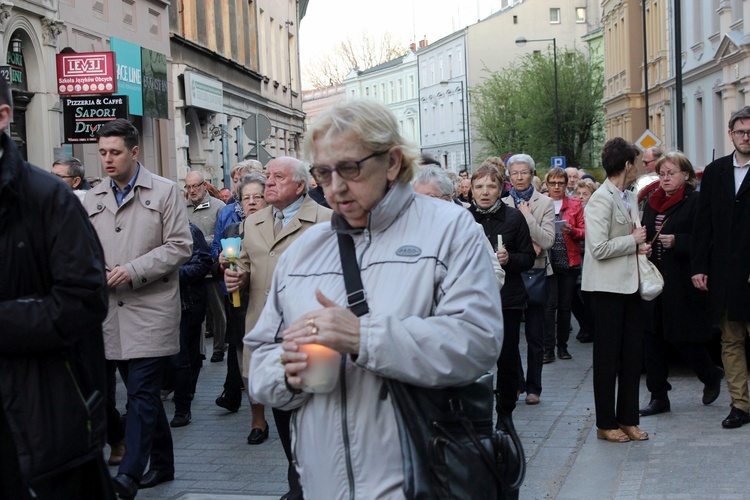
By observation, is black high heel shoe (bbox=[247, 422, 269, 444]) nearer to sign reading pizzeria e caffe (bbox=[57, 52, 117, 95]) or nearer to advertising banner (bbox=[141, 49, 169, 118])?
sign reading pizzeria e caffe (bbox=[57, 52, 117, 95])

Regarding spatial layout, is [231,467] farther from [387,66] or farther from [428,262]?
[387,66]

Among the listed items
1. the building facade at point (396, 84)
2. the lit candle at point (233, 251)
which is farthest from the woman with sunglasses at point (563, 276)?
the building facade at point (396, 84)

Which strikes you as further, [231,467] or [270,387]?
[231,467]

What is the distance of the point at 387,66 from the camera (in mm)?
106875

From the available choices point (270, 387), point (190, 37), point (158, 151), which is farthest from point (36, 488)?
point (190, 37)

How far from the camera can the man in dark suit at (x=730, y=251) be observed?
8.01m

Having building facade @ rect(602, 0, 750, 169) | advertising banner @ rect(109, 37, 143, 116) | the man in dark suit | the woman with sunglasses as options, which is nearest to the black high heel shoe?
the man in dark suit

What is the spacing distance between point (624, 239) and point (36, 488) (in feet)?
17.6

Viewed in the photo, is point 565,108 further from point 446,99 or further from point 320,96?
point 320,96

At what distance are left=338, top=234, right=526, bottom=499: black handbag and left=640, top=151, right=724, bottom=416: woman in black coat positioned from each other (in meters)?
5.95

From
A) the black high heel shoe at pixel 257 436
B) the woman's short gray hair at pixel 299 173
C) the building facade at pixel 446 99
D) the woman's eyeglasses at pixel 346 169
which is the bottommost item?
the black high heel shoe at pixel 257 436

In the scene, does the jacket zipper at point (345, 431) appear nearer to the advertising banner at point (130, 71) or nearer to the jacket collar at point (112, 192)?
the jacket collar at point (112, 192)

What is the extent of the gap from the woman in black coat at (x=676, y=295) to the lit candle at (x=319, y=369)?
626 cm

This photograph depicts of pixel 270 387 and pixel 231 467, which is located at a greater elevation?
pixel 270 387
